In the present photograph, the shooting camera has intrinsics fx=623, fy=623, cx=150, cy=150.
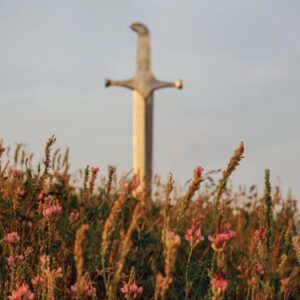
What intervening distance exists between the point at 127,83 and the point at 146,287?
6.58 m

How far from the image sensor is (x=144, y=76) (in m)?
9.77

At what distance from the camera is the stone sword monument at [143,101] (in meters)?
9.62

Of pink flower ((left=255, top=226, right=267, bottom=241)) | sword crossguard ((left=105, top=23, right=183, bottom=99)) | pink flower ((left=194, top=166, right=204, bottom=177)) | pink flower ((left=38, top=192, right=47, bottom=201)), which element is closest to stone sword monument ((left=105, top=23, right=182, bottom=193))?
sword crossguard ((left=105, top=23, right=183, bottom=99))

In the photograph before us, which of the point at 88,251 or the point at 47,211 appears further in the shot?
the point at 88,251

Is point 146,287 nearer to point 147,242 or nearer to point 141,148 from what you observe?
point 147,242

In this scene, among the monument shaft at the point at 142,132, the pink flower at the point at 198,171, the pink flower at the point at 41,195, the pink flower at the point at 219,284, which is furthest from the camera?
the monument shaft at the point at 142,132

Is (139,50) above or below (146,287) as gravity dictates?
above

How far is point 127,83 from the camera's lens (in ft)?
31.8

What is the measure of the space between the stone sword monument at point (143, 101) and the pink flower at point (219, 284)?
7.68 m

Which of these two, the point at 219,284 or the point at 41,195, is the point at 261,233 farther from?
the point at 41,195

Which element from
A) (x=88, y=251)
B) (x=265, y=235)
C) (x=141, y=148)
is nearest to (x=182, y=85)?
(x=141, y=148)

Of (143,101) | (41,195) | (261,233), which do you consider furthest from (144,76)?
(261,233)

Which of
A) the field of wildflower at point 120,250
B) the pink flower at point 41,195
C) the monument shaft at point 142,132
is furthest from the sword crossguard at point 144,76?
the pink flower at point 41,195

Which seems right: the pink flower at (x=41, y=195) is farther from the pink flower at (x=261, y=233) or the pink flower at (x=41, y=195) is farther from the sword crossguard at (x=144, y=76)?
the sword crossguard at (x=144, y=76)
